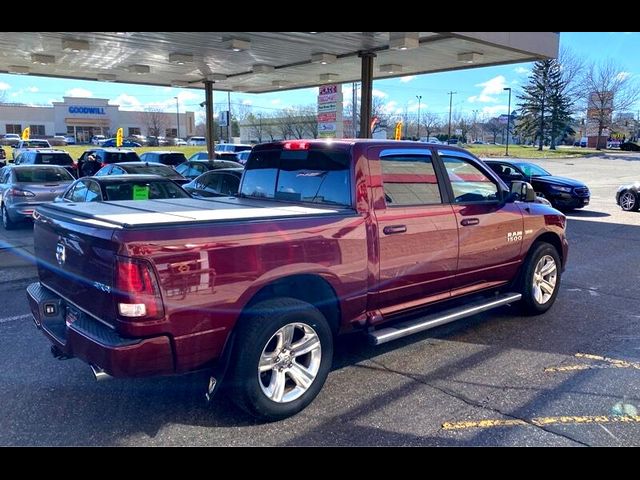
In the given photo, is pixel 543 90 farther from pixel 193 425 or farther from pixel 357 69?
pixel 193 425

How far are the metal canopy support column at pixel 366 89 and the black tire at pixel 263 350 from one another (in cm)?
1179

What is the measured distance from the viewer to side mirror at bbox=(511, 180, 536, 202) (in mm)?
5383

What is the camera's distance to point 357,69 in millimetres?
17266

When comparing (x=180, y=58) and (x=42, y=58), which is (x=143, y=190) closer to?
(x=180, y=58)

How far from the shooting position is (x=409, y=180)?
450cm

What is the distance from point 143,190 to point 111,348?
6.47m

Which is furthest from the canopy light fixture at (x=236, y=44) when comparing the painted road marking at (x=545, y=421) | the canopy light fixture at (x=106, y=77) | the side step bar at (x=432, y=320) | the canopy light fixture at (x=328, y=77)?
the painted road marking at (x=545, y=421)

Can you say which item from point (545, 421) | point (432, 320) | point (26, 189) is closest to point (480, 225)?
point (432, 320)

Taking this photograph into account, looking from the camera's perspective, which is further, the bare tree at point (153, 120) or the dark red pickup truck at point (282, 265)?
the bare tree at point (153, 120)

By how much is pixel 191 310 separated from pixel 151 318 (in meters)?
0.24

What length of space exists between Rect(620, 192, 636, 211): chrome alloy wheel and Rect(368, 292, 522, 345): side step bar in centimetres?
1297

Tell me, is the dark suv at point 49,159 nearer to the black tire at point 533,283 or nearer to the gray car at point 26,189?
the gray car at point 26,189

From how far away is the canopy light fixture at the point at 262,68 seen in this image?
16.5 metres
